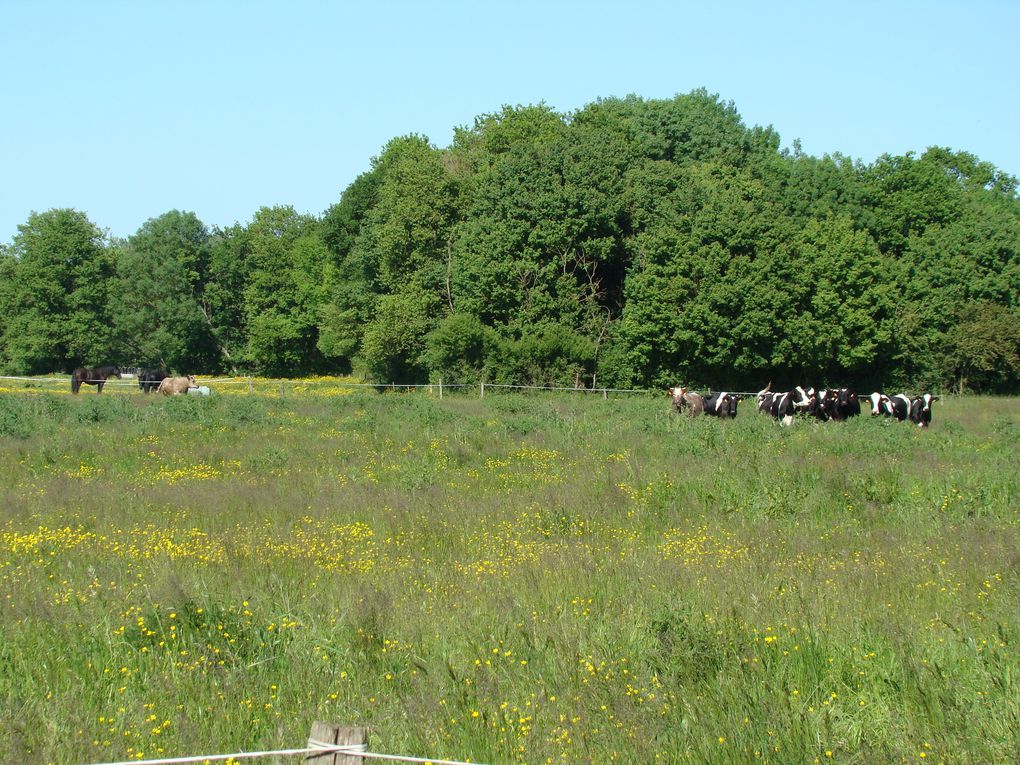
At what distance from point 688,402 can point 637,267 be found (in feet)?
61.7

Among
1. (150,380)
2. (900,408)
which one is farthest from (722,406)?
(150,380)

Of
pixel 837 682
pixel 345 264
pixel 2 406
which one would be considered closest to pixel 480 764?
pixel 837 682

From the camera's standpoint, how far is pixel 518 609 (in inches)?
314

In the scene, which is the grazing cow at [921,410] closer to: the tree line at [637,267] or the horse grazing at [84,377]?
the tree line at [637,267]

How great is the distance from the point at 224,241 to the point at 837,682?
3412 inches

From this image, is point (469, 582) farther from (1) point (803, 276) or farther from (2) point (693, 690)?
(1) point (803, 276)

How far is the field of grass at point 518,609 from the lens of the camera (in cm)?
565

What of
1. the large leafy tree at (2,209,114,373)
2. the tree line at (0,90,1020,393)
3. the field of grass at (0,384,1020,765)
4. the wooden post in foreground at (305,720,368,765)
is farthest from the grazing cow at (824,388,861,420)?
the large leafy tree at (2,209,114,373)

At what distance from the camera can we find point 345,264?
69188 mm

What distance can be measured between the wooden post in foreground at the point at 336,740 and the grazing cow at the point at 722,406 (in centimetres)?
3119

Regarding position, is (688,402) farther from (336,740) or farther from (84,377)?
(336,740)

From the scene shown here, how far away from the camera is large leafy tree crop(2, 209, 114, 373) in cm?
7462

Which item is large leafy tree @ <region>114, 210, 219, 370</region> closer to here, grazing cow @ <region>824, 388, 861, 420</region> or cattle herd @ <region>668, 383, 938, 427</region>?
cattle herd @ <region>668, 383, 938, 427</region>

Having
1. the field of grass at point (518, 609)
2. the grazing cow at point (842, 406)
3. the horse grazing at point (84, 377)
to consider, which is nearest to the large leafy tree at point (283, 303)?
the horse grazing at point (84, 377)
